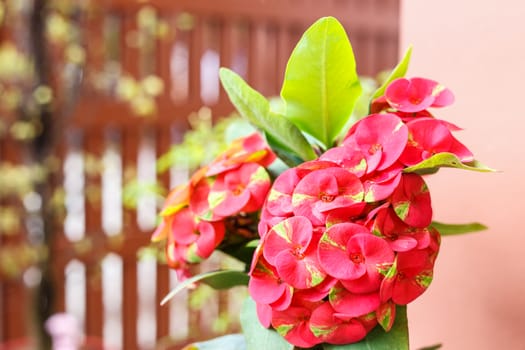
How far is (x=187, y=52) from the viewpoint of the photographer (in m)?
2.83

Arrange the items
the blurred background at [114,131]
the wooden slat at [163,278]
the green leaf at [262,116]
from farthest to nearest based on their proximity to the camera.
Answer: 1. the wooden slat at [163,278]
2. the blurred background at [114,131]
3. the green leaf at [262,116]

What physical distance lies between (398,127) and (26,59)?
6.24ft

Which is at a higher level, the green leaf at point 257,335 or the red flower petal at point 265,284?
the red flower petal at point 265,284

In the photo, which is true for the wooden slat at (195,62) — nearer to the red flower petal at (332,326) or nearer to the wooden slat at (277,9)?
the wooden slat at (277,9)

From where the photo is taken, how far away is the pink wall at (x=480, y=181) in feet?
2.15

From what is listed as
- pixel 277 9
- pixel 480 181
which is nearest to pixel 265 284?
pixel 480 181

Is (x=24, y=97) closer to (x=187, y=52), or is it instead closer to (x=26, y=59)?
(x=26, y=59)

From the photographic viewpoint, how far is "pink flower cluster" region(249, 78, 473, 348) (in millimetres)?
503

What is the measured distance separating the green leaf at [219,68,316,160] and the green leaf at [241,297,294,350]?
16 cm

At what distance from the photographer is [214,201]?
24.9 inches

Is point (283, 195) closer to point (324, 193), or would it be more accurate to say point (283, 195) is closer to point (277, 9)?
point (324, 193)

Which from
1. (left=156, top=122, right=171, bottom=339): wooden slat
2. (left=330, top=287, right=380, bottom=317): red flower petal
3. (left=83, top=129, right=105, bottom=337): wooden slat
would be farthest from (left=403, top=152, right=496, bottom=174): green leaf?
(left=156, top=122, right=171, bottom=339): wooden slat

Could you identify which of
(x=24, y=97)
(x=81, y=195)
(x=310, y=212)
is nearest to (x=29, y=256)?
(x=81, y=195)

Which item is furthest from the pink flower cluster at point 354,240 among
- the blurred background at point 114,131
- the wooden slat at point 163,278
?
the wooden slat at point 163,278
